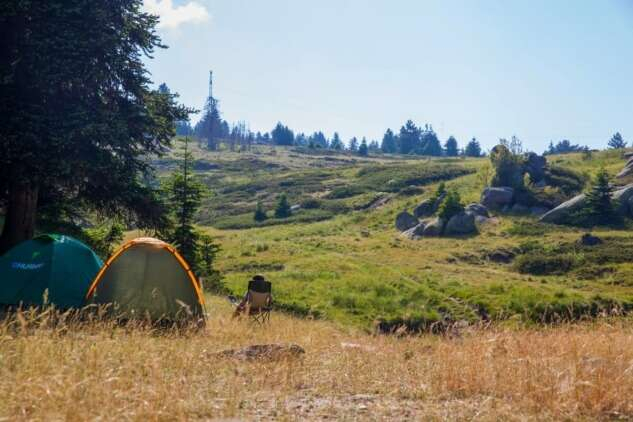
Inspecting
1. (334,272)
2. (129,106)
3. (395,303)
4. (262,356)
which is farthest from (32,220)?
(334,272)

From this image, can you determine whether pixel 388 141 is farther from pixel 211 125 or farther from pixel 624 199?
pixel 624 199

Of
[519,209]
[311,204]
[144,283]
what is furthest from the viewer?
[311,204]

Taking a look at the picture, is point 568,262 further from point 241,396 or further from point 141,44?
point 241,396

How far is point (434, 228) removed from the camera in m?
41.8

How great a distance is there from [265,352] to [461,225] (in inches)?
1446

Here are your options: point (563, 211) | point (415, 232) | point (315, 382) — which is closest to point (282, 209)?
point (415, 232)

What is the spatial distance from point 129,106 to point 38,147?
3.01 m

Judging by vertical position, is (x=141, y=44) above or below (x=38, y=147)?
above

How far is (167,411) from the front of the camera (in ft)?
13.8

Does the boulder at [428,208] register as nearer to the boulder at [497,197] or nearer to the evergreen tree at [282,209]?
the boulder at [497,197]

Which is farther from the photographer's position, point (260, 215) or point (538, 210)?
point (260, 215)

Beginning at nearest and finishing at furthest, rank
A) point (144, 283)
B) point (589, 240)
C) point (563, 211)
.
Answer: point (144, 283), point (589, 240), point (563, 211)

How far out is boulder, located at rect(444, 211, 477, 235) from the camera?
135 ft

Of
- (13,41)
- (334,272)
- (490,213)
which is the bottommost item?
(334,272)
